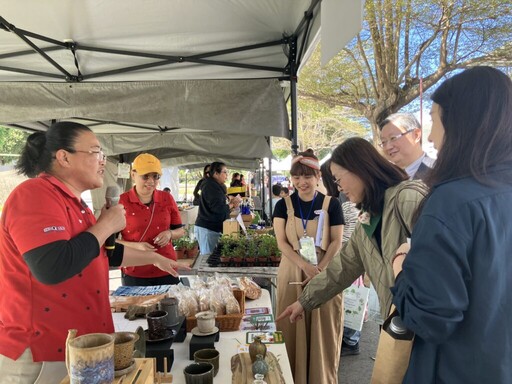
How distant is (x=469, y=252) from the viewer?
3.34 feet

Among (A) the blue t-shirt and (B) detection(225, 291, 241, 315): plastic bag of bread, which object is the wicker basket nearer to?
(B) detection(225, 291, 241, 315): plastic bag of bread

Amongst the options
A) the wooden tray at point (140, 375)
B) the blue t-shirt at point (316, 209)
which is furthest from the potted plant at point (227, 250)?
the wooden tray at point (140, 375)

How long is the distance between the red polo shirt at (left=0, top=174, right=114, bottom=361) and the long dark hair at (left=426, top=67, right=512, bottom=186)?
136 centimetres

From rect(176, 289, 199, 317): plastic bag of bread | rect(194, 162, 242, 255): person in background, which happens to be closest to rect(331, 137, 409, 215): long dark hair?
rect(176, 289, 199, 317): plastic bag of bread

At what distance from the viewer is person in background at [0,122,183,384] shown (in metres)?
1.40

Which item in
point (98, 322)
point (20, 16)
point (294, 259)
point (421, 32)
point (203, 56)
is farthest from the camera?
point (421, 32)

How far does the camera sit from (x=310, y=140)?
25.4 m

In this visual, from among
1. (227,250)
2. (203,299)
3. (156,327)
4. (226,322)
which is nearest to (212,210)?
(227,250)

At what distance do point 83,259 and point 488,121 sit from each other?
1444 mm

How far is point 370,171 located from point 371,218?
0.79 feet

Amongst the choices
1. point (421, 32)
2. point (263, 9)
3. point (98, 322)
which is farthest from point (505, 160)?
point (421, 32)

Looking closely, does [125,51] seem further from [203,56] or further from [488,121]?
[488,121]

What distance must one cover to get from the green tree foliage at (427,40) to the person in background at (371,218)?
6714mm

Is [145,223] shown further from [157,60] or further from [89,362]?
[89,362]
